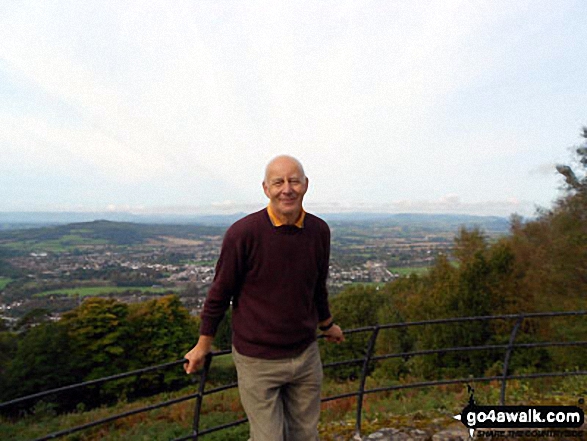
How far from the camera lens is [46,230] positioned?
3174 inches

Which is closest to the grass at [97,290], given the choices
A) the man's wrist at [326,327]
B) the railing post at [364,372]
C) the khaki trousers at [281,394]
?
the railing post at [364,372]

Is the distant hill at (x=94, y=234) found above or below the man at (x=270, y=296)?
below

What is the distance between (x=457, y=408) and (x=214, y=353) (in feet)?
10.8

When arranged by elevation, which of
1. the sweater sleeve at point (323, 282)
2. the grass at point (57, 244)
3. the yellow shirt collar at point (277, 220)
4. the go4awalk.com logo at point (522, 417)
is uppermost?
the yellow shirt collar at point (277, 220)

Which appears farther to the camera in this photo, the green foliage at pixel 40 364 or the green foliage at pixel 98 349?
the green foliage at pixel 98 349

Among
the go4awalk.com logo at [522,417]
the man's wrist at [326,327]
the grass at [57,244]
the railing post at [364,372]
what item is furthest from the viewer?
the grass at [57,244]

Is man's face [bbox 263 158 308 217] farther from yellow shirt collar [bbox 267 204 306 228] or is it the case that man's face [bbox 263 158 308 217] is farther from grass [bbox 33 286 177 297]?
grass [bbox 33 286 177 297]

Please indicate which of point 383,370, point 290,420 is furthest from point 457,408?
point 383,370

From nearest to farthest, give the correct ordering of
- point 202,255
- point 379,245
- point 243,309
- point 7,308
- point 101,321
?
1. point 243,309
2. point 101,321
3. point 7,308
4. point 202,255
5. point 379,245

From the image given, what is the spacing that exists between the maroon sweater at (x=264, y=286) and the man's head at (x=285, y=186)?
92 mm

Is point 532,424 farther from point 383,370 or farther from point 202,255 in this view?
point 202,255

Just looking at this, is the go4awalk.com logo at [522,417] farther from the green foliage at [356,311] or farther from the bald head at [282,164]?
the green foliage at [356,311]

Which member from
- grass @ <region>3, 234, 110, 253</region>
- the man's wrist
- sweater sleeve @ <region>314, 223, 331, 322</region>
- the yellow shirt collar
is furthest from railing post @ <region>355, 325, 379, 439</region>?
grass @ <region>3, 234, 110, 253</region>

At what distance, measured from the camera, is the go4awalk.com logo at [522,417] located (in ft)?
10.7
